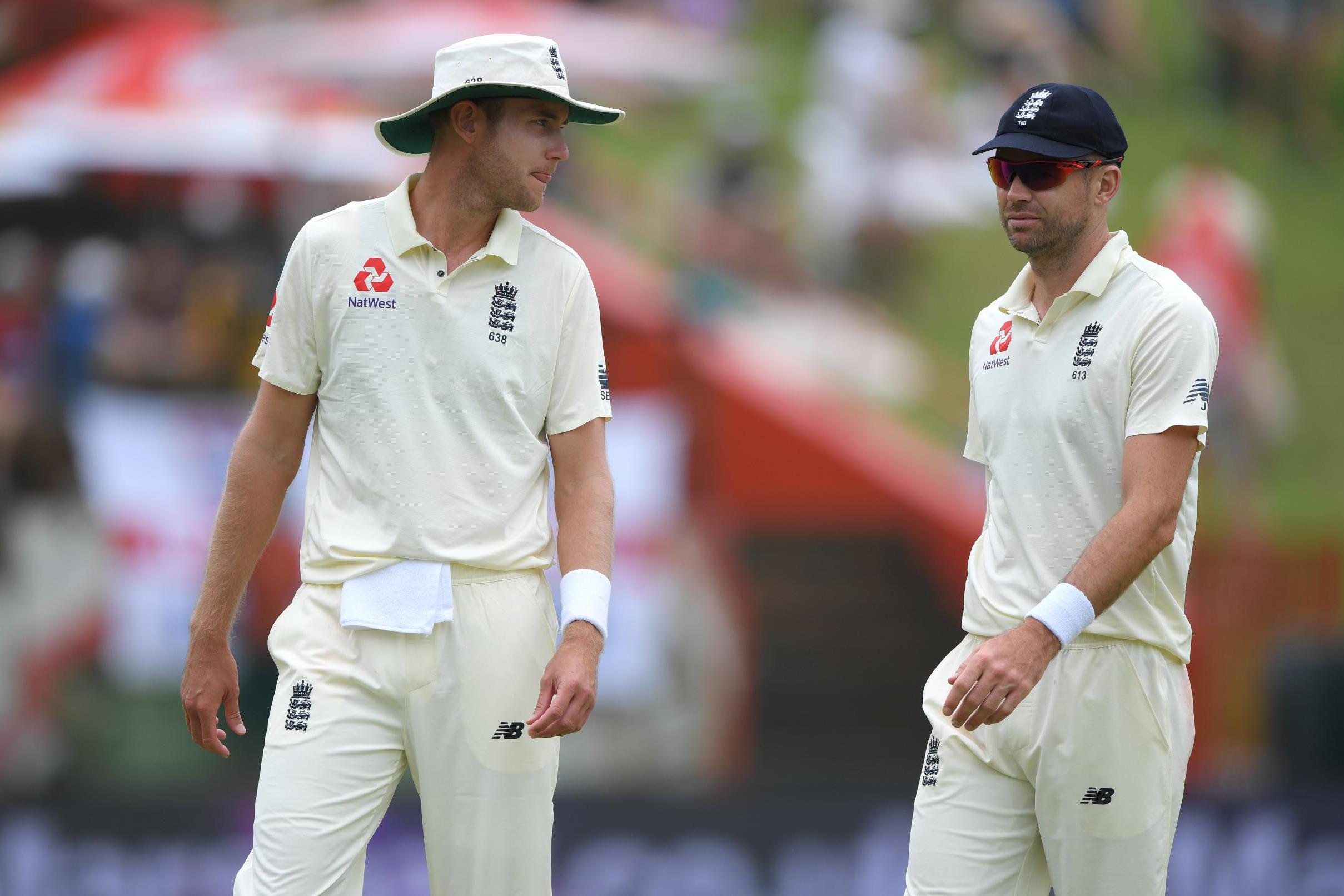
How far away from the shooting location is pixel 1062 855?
349 centimetres

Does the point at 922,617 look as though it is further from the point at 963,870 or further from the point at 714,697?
the point at 963,870

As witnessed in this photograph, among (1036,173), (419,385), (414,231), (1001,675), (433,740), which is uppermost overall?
(1036,173)

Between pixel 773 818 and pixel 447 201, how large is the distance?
396 centimetres

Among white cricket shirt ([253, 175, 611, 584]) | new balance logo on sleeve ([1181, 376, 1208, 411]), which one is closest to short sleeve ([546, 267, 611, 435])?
white cricket shirt ([253, 175, 611, 584])

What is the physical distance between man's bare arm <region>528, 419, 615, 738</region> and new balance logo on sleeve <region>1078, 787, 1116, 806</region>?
1044 mm

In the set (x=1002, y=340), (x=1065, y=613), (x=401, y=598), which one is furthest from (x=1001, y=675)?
(x=401, y=598)

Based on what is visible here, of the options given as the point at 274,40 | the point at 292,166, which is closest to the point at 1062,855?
the point at 292,166

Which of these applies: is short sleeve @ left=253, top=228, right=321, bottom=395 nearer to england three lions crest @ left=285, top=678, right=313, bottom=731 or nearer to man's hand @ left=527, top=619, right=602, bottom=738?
england three lions crest @ left=285, top=678, right=313, bottom=731

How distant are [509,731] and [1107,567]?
1246 mm

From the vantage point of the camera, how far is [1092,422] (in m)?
3.48

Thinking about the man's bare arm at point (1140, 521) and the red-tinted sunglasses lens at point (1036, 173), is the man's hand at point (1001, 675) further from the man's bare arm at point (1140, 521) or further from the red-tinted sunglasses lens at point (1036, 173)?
the red-tinted sunglasses lens at point (1036, 173)

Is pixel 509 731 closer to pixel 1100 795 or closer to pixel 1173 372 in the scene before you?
pixel 1100 795

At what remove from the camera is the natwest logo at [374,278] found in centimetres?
352

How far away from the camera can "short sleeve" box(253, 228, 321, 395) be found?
354 cm
